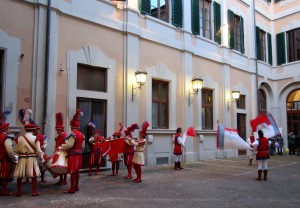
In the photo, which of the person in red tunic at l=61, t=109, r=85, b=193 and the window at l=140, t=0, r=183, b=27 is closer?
the person in red tunic at l=61, t=109, r=85, b=193

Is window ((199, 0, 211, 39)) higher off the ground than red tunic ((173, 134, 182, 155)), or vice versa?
window ((199, 0, 211, 39))

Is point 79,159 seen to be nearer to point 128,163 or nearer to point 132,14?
point 128,163

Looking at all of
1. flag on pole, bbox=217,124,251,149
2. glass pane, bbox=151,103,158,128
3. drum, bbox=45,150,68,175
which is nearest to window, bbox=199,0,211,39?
glass pane, bbox=151,103,158,128

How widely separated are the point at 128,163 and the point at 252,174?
4743 millimetres

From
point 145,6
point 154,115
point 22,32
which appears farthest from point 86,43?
point 154,115

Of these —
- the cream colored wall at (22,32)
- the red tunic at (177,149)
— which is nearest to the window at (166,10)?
the cream colored wall at (22,32)

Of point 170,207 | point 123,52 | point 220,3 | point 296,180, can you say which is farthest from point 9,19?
point 220,3

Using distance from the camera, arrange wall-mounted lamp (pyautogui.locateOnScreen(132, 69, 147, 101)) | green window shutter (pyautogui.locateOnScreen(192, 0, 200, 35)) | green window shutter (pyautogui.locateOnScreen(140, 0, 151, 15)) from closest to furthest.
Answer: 1. wall-mounted lamp (pyautogui.locateOnScreen(132, 69, 147, 101))
2. green window shutter (pyautogui.locateOnScreen(140, 0, 151, 15))
3. green window shutter (pyautogui.locateOnScreen(192, 0, 200, 35))

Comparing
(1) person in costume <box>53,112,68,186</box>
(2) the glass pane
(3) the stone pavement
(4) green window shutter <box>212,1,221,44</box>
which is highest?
(4) green window shutter <box>212,1,221,44</box>

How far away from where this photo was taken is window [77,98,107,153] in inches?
420

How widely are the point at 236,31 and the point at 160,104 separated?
850 centimetres

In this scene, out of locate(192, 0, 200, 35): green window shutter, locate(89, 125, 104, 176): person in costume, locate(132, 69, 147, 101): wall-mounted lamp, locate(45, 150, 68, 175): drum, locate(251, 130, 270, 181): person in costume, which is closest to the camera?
locate(45, 150, 68, 175): drum

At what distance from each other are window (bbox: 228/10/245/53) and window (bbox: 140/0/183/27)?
4.66m

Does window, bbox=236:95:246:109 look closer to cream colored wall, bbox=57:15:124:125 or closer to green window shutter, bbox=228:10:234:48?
green window shutter, bbox=228:10:234:48
